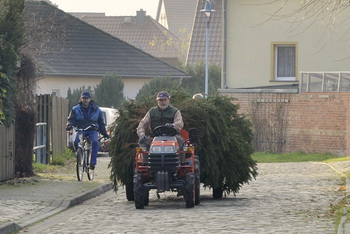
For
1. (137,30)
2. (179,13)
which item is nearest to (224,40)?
(137,30)

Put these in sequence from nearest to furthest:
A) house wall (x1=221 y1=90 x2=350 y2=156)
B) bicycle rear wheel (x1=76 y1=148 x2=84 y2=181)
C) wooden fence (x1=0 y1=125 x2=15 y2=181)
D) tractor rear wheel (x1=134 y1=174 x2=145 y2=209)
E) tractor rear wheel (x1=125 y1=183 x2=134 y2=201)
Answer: tractor rear wheel (x1=134 y1=174 x2=145 y2=209), tractor rear wheel (x1=125 y1=183 x2=134 y2=201), wooden fence (x1=0 y1=125 x2=15 y2=181), bicycle rear wheel (x1=76 y1=148 x2=84 y2=181), house wall (x1=221 y1=90 x2=350 y2=156)

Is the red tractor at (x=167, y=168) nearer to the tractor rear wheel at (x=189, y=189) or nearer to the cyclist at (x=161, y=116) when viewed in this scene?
the tractor rear wheel at (x=189, y=189)

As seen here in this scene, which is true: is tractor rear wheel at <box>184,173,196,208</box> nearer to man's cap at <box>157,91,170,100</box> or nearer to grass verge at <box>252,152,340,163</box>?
man's cap at <box>157,91,170,100</box>

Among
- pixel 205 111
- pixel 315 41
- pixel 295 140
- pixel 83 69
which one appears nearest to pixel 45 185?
pixel 205 111

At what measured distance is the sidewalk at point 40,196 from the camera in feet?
50.5

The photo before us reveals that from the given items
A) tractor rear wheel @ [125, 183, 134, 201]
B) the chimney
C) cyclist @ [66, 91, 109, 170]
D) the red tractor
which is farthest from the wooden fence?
the chimney

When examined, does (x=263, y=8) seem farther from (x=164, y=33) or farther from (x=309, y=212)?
→ (x=164, y=33)

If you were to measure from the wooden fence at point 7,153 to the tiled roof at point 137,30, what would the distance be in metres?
77.7

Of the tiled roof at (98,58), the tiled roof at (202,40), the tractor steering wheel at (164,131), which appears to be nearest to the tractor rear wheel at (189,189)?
the tractor steering wheel at (164,131)

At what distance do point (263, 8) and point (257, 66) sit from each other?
228 centimetres

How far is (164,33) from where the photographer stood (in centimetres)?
10350

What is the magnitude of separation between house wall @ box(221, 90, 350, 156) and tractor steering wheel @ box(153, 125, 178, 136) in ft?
60.5

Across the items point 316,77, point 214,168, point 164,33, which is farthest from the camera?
point 164,33

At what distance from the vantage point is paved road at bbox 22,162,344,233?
1416cm
